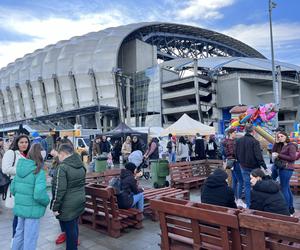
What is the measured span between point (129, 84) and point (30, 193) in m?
56.6

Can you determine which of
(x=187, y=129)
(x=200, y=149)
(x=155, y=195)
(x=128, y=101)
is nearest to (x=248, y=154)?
(x=155, y=195)

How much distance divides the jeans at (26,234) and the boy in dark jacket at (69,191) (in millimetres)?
295

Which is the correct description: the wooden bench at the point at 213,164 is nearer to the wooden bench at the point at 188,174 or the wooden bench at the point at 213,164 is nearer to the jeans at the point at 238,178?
the wooden bench at the point at 188,174

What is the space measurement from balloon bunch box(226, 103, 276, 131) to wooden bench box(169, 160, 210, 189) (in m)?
1.72

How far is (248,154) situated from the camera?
5.78m

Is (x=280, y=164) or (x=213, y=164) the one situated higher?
(x=280, y=164)

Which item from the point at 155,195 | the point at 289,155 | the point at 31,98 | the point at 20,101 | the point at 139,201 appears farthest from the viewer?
the point at 20,101

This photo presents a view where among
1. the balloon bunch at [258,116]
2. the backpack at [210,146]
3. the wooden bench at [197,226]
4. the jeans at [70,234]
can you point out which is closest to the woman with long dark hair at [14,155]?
the jeans at [70,234]

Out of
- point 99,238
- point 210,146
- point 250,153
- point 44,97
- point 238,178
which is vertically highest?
point 44,97

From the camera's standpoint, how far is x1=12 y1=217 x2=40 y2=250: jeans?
3.62 m

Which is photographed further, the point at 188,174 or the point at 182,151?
the point at 182,151

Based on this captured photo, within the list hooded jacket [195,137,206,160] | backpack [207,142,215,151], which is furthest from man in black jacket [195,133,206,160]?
backpack [207,142,215,151]

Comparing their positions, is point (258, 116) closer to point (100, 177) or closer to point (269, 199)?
point (100, 177)

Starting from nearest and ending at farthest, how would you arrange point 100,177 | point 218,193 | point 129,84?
point 218,193, point 100,177, point 129,84
